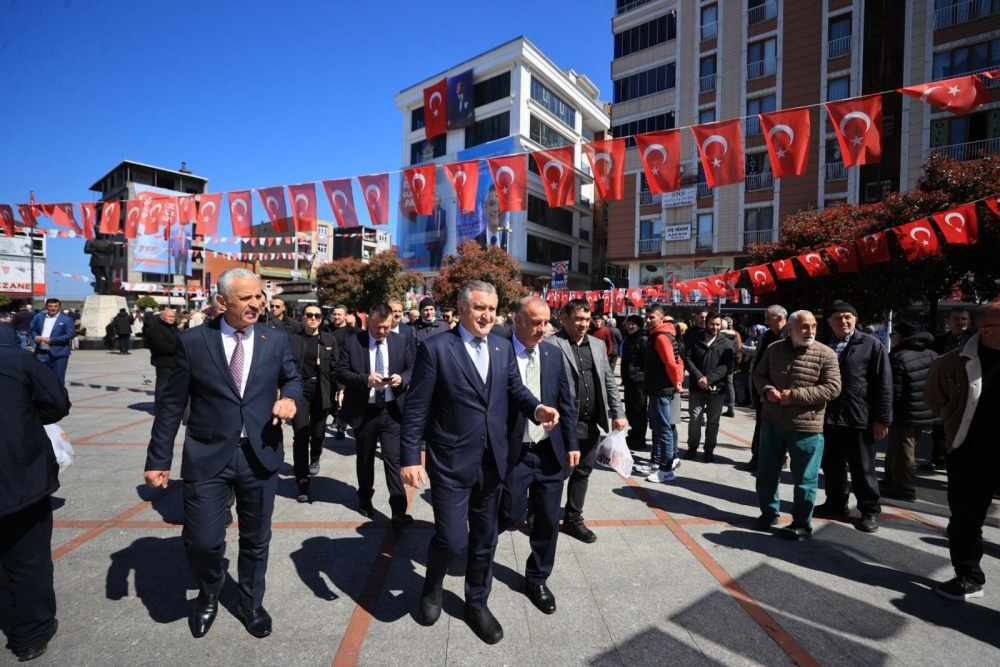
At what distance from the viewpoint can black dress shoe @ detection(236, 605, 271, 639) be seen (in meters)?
2.79

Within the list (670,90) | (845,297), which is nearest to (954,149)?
(670,90)

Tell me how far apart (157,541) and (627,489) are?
436 centimetres

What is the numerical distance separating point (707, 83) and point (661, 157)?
26271 millimetres

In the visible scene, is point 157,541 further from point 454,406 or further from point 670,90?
point 670,90

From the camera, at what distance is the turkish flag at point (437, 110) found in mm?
43250

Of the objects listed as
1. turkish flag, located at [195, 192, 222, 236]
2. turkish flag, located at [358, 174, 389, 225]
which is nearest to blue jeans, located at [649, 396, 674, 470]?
turkish flag, located at [358, 174, 389, 225]

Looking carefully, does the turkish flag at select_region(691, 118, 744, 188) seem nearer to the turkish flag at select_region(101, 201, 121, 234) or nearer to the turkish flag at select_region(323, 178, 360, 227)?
the turkish flag at select_region(323, 178, 360, 227)

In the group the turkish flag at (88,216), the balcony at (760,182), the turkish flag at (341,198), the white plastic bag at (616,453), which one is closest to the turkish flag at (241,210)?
the turkish flag at (341,198)

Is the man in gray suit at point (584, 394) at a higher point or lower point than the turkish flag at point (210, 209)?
lower

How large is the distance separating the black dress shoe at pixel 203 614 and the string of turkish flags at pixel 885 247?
9.98 metres

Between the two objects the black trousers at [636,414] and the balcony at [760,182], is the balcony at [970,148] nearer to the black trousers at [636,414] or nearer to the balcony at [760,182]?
the balcony at [760,182]

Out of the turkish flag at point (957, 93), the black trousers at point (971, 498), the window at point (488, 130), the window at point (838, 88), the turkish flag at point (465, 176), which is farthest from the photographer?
the window at point (488, 130)

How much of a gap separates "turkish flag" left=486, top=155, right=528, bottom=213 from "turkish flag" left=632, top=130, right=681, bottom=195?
234cm

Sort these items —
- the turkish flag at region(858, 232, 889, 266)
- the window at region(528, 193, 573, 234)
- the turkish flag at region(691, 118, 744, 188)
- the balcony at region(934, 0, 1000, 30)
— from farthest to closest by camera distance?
the window at region(528, 193, 573, 234) → the balcony at region(934, 0, 1000, 30) → the turkish flag at region(858, 232, 889, 266) → the turkish flag at region(691, 118, 744, 188)
